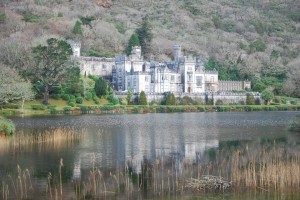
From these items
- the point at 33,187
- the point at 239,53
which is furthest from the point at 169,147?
the point at 239,53

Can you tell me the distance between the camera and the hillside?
116m

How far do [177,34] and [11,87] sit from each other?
103 meters

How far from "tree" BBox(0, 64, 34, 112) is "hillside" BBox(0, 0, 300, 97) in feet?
39.3

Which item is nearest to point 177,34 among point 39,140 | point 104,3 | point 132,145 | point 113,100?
point 104,3

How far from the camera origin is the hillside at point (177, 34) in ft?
382

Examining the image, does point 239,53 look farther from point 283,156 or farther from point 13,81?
point 283,156

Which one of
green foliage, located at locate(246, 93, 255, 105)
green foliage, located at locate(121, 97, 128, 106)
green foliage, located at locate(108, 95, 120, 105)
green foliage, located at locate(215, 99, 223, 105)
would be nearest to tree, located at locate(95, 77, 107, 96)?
green foliage, located at locate(108, 95, 120, 105)

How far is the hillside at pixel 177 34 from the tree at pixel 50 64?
510 cm

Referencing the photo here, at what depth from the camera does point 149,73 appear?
334 ft

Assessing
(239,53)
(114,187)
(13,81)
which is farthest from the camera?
(239,53)

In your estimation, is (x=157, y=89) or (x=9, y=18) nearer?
(x=157, y=89)

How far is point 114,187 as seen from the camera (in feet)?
74.6

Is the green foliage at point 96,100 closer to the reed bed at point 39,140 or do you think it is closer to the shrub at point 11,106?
the shrub at point 11,106

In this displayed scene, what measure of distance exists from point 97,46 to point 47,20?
16390 millimetres
